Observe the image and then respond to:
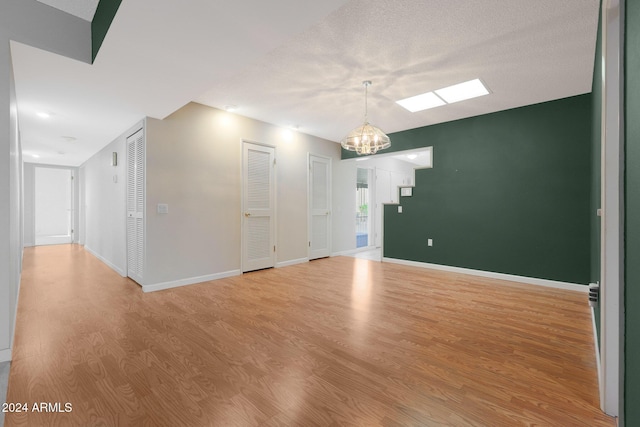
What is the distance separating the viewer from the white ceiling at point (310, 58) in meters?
1.98

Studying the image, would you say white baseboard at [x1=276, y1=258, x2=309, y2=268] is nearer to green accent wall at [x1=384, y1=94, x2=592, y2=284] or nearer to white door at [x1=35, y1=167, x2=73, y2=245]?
green accent wall at [x1=384, y1=94, x2=592, y2=284]

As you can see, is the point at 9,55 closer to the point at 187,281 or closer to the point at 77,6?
the point at 77,6

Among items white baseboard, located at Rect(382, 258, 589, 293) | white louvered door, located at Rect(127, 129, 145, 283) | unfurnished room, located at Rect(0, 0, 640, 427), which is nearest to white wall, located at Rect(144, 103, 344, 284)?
unfurnished room, located at Rect(0, 0, 640, 427)

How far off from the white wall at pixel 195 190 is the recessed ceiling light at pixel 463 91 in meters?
2.89

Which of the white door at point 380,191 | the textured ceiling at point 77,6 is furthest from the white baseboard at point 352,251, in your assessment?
the textured ceiling at point 77,6

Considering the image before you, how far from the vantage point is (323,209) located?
621cm

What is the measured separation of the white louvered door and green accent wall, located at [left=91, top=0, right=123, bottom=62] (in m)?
1.51

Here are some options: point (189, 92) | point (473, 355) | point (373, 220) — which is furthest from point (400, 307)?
point (373, 220)

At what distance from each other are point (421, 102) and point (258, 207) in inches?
120

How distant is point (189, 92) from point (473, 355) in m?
3.59

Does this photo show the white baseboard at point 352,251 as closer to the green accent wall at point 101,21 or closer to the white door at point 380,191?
the white door at point 380,191

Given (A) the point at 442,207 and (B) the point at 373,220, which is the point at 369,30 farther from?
Result: (B) the point at 373,220

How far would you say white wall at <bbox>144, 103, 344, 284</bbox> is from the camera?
3803mm

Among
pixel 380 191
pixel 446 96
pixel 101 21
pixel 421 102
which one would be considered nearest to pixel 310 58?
pixel 101 21
